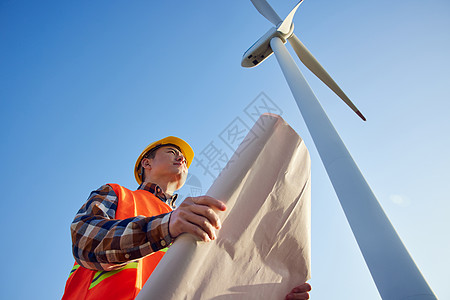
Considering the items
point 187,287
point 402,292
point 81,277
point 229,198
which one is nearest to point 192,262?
point 187,287

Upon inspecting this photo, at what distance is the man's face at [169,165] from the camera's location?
4082 mm

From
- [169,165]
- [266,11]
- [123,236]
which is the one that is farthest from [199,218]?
[266,11]

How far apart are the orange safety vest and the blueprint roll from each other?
831 millimetres

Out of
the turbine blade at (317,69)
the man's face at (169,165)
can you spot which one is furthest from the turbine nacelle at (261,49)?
the man's face at (169,165)

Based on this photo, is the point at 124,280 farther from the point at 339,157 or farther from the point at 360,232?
the point at 339,157

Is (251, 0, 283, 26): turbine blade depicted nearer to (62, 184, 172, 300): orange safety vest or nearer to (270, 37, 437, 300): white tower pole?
(270, 37, 437, 300): white tower pole

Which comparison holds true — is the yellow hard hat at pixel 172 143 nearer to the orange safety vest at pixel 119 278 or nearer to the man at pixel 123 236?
the man at pixel 123 236

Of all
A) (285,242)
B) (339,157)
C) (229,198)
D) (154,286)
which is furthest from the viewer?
(339,157)

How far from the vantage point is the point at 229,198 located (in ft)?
4.96

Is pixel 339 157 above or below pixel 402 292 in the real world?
above

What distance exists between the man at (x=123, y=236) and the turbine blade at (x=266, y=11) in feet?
22.3

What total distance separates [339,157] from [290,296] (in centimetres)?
138

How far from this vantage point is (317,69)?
766cm

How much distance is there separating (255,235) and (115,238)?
0.83 m
